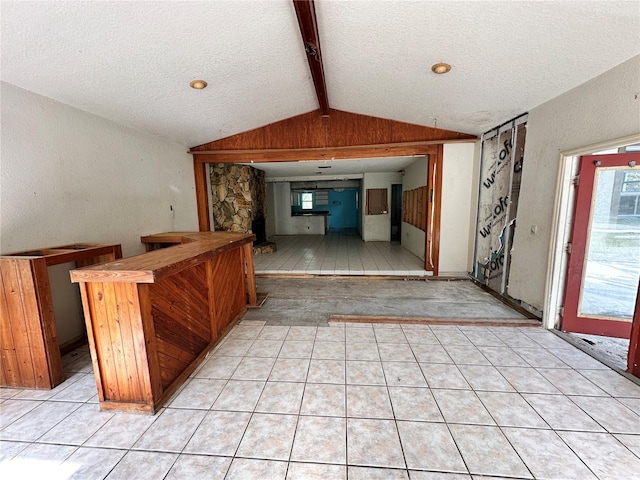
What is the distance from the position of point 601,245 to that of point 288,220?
8.77 m

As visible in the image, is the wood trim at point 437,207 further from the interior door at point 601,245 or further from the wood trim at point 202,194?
the wood trim at point 202,194

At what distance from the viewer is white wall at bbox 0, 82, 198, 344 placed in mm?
2225

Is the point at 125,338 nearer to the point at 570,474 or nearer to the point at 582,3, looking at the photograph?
the point at 570,474

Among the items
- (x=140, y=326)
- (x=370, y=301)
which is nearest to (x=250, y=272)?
(x=370, y=301)

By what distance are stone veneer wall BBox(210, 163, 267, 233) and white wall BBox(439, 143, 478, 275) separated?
4.31m

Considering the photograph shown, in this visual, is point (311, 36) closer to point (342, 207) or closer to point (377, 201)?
point (377, 201)

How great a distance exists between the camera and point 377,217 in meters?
8.44

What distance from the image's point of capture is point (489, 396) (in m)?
1.87

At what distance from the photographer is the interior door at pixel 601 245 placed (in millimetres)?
2594

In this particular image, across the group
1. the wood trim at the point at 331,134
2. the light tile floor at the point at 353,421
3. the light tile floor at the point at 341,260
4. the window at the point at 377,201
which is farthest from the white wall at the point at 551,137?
the window at the point at 377,201

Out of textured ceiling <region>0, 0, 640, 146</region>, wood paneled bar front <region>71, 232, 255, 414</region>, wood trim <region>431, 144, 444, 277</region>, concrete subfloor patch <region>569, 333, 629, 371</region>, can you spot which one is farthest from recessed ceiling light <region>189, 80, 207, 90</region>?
concrete subfloor patch <region>569, 333, 629, 371</region>

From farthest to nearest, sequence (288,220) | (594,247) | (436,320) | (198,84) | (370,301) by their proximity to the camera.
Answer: (288,220) < (370,301) < (436,320) < (198,84) < (594,247)

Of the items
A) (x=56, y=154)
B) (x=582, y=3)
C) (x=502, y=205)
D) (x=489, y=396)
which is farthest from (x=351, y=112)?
(x=489, y=396)

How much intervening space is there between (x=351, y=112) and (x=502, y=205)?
2712mm
